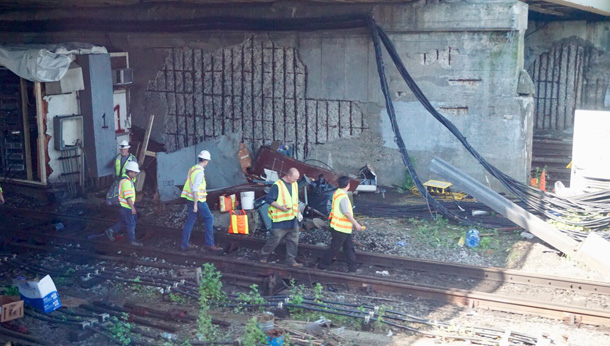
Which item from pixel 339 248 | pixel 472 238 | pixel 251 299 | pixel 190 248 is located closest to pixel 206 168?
pixel 190 248

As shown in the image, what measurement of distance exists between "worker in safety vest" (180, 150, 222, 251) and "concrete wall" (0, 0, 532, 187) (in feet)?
16.1

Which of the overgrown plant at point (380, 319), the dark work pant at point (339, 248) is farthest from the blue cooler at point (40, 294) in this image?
the overgrown plant at point (380, 319)

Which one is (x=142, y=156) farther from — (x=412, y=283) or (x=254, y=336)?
(x=254, y=336)

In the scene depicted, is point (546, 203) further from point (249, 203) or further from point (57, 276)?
point (57, 276)

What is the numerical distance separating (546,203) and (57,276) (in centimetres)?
894

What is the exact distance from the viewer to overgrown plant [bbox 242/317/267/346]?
28.2 ft

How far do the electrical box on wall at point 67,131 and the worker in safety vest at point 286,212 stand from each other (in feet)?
21.5

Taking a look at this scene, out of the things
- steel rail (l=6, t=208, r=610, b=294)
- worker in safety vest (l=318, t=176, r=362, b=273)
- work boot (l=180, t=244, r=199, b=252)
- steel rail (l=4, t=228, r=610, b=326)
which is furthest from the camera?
work boot (l=180, t=244, r=199, b=252)

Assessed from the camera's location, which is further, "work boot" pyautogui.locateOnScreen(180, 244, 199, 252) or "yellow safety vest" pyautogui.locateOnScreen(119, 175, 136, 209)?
"work boot" pyautogui.locateOnScreen(180, 244, 199, 252)

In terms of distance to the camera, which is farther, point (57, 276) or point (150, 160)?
point (150, 160)

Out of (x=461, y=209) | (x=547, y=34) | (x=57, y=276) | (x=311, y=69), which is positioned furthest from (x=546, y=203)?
(x=547, y=34)

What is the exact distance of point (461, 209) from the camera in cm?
1462

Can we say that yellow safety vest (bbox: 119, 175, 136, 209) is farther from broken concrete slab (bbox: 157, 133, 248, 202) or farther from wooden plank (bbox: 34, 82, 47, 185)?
wooden plank (bbox: 34, 82, 47, 185)

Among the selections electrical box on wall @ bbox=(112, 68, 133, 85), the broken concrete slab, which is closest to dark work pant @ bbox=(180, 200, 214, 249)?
the broken concrete slab
